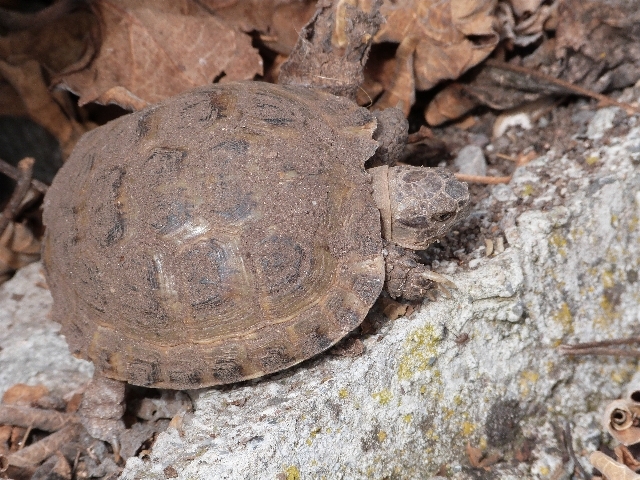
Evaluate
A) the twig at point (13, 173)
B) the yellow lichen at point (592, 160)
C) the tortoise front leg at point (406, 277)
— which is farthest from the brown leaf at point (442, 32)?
the twig at point (13, 173)

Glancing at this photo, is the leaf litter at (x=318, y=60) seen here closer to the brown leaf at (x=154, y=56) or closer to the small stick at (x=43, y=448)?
the brown leaf at (x=154, y=56)

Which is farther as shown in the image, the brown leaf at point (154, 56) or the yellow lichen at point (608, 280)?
the brown leaf at point (154, 56)

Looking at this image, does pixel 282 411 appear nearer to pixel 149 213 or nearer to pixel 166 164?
pixel 149 213

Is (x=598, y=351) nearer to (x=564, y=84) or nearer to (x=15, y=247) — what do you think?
(x=564, y=84)

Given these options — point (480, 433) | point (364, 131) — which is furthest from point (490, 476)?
point (364, 131)

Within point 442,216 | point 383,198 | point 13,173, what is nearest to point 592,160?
point 442,216
